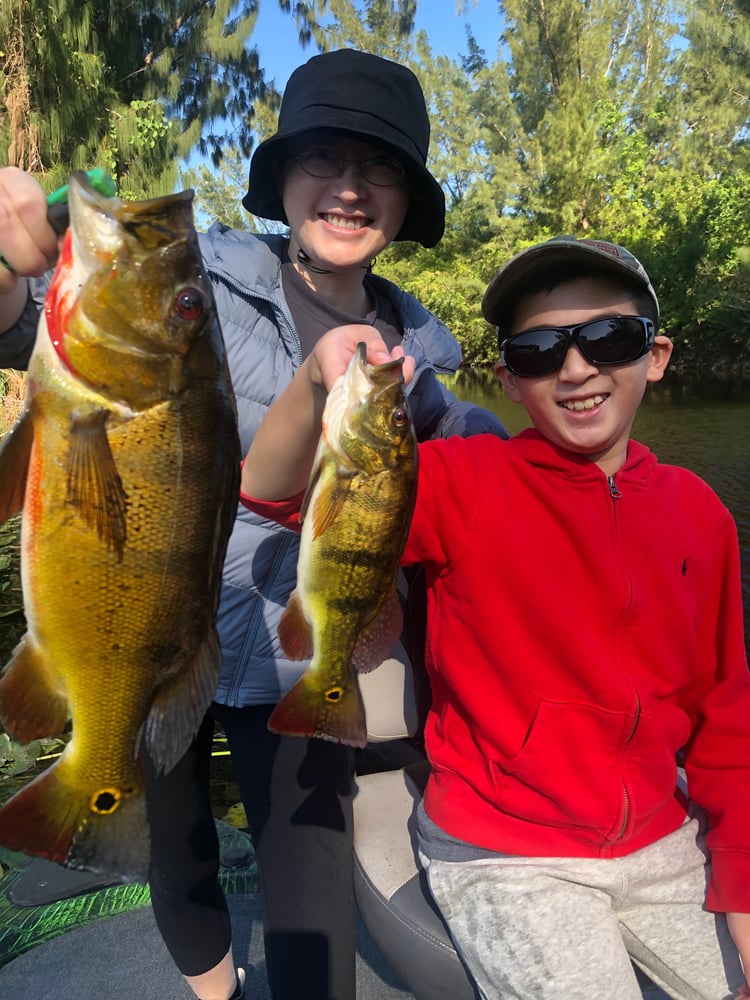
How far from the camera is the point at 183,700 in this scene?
129 centimetres

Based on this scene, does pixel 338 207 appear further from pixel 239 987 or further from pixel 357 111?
pixel 239 987

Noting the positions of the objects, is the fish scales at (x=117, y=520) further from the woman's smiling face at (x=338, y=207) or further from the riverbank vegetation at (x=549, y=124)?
the riverbank vegetation at (x=549, y=124)

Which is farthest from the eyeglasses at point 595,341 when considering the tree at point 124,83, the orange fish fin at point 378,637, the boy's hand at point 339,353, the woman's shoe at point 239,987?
the tree at point 124,83

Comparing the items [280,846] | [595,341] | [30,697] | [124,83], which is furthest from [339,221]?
[124,83]

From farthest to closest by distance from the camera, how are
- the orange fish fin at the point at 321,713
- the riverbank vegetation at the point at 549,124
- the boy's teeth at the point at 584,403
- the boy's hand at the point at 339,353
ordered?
the riverbank vegetation at the point at 549,124, the boy's teeth at the point at 584,403, the orange fish fin at the point at 321,713, the boy's hand at the point at 339,353

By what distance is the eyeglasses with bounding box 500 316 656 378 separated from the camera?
203 cm

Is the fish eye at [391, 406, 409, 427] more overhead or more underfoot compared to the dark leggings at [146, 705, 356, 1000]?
more overhead

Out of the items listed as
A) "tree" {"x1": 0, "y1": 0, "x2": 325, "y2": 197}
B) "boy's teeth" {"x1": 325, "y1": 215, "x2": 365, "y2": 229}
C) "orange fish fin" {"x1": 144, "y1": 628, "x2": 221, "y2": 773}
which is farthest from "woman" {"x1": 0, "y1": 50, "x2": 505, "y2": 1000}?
"tree" {"x1": 0, "y1": 0, "x2": 325, "y2": 197}

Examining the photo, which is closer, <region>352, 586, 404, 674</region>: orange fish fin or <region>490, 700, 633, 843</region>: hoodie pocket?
<region>352, 586, 404, 674</region>: orange fish fin

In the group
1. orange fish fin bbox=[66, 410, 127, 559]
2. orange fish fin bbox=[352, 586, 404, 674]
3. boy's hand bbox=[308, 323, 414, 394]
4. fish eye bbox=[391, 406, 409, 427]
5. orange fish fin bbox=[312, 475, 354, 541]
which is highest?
boy's hand bbox=[308, 323, 414, 394]

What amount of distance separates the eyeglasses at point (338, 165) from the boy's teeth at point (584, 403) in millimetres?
902

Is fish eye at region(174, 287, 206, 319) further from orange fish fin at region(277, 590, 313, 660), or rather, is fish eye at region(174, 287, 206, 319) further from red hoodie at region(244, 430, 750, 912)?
red hoodie at region(244, 430, 750, 912)

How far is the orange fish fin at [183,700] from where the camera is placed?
1.28 metres

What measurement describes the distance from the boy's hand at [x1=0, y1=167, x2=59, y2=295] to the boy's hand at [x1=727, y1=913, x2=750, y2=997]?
7.41 ft
